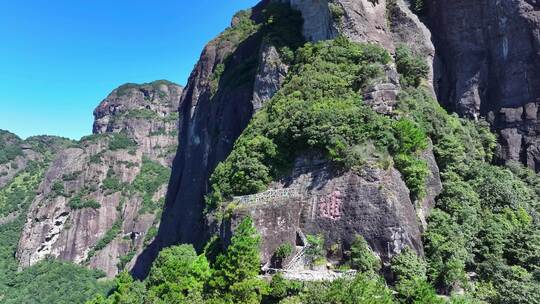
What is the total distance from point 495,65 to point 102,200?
7653 cm

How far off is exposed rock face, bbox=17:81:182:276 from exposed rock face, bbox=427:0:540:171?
5762 centimetres

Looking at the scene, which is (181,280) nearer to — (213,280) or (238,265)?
(213,280)

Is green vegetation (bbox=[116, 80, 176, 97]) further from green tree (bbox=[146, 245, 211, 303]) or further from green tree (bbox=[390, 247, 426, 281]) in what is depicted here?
green tree (bbox=[390, 247, 426, 281])

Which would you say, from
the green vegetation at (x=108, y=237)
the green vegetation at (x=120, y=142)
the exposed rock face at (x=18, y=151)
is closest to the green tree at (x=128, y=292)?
the green vegetation at (x=108, y=237)

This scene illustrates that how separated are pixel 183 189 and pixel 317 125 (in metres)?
27.9

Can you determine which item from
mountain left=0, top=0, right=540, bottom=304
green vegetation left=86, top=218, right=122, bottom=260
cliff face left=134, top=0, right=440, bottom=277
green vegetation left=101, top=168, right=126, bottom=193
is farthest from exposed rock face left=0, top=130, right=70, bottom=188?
mountain left=0, top=0, right=540, bottom=304

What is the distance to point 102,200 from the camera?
86625 mm

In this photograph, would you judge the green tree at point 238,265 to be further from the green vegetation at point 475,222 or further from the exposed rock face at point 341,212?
the green vegetation at point 475,222

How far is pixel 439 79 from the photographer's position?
35.5 m

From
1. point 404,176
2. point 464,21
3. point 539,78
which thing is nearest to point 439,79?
point 464,21

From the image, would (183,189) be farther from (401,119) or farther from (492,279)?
(492,279)

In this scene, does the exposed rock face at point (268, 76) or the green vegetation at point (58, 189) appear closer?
the exposed rock face at point (268, 76)

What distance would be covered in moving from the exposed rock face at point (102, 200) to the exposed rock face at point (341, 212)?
57.5 meters

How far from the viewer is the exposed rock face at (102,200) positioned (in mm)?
78750
